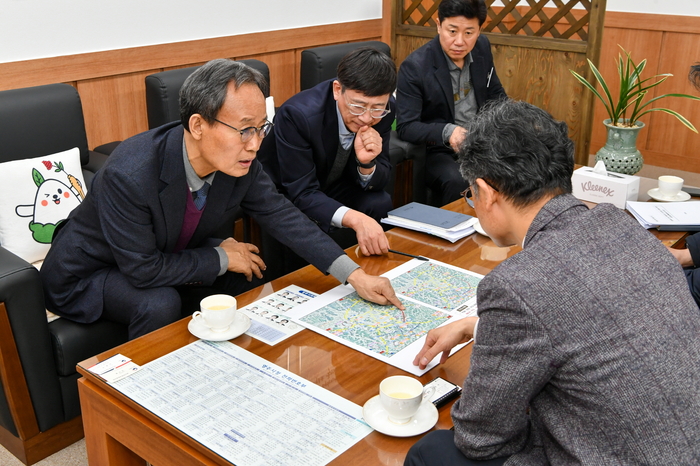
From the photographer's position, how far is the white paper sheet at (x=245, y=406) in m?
1.13

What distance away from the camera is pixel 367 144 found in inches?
93.2

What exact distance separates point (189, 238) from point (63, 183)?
0.67m

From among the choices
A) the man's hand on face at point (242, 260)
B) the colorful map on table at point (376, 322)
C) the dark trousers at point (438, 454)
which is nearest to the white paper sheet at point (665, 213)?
the colorful map on table at point (376, 322)

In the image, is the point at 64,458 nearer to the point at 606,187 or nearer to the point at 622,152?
the point at 606,187

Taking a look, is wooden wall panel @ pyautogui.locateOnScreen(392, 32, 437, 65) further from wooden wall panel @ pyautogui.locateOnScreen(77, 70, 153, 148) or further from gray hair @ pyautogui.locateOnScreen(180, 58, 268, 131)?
gray hair @ pyautogui.locateOnScreen(180, 58, 268, 131)

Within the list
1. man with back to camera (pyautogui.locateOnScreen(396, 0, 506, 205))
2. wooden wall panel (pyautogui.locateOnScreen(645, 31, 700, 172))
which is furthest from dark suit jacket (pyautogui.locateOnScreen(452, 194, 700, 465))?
wooden wall panel (pyautogui.locateOnScreen(645, 31, 700, 172))

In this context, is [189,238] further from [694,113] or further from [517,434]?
[694,113]

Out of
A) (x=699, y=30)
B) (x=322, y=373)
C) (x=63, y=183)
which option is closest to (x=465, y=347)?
(x=322, y=373)

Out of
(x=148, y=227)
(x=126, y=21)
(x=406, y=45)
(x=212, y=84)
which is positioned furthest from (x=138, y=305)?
(x=406, y=45)

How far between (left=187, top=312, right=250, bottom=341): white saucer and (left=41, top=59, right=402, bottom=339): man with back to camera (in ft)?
1.02

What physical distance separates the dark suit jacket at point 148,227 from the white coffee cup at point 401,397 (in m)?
0.61

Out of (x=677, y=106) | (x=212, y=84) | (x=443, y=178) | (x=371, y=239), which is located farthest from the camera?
(x=677, y=106)

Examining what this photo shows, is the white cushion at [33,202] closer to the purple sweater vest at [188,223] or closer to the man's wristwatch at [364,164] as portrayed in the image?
the purple sweater vest at [188,223]

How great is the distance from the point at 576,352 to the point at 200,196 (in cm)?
124
